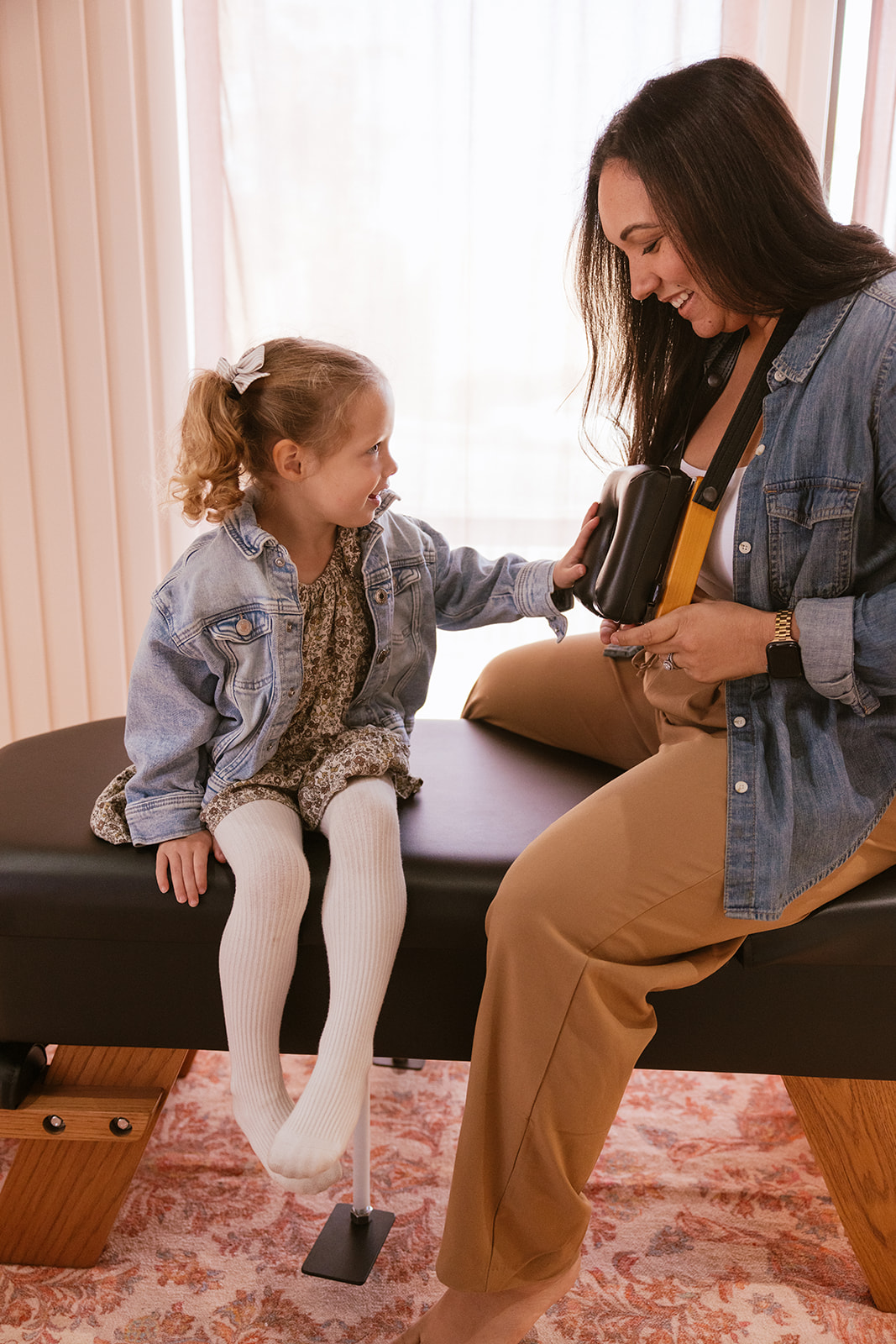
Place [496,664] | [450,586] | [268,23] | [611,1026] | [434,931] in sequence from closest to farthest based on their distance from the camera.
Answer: [611,1026]
[434,931]
[450,586]
[496,664]
[268,23]

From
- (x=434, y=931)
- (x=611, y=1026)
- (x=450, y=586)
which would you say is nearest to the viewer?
(x=611, y=1026)

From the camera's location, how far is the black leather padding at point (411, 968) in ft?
3.38

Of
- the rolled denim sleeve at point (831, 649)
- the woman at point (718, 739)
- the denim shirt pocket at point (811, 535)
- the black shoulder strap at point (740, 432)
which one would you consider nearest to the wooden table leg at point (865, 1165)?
the woman at point (718, 739)

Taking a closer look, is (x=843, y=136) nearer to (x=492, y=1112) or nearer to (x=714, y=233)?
(x=714, y=233)

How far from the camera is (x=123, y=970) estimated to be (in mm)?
1086

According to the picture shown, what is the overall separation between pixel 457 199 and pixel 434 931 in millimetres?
1545

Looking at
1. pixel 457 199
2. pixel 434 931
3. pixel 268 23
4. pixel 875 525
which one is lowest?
pixel 434 931

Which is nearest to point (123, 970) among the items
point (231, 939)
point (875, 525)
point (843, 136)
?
point (231, 939)

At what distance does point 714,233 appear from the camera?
3.32ft

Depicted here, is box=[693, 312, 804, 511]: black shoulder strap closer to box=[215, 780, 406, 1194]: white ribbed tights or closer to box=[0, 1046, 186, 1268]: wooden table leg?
box=[215, 780, 406, 1194]: white ribbed tights

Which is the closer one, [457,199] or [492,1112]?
[492,1112]

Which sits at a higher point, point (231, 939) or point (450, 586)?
point (450, 586)

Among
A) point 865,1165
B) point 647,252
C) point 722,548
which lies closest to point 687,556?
point 722,548

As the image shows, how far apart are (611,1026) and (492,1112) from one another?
14cm
